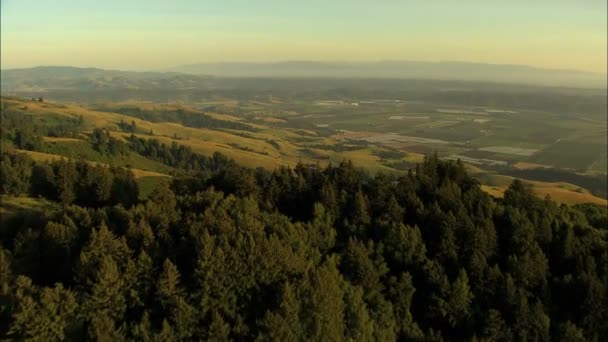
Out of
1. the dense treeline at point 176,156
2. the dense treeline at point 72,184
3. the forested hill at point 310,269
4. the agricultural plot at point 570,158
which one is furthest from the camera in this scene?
the agricultural plot at point 570,158

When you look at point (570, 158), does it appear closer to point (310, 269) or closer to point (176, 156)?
point (176, 156)

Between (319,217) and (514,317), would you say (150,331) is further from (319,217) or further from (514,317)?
(514,317)

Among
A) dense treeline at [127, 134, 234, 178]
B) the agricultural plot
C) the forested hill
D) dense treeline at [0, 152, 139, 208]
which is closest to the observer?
the forested hill

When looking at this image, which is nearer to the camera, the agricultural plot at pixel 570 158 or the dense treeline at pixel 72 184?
the dense treeline at pixel 72 184

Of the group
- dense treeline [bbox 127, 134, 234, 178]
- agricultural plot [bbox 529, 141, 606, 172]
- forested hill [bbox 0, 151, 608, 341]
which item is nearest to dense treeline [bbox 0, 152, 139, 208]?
forested hill [bbox 0, 151, 608, 341]

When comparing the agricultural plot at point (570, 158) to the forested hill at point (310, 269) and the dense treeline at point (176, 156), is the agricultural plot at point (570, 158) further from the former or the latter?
the forested hill at point (310, 269)

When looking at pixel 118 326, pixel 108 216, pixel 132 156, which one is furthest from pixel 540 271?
pixel 132 156

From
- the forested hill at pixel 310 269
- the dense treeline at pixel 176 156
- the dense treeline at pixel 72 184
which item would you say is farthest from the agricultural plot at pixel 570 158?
the dense treeline at pixel 72 184

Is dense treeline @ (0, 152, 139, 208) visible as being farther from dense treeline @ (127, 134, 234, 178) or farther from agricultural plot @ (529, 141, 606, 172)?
agricultural plot @ (529, 141, 606, 172)
